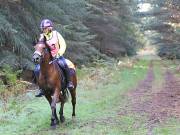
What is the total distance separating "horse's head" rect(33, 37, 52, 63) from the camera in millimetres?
10570

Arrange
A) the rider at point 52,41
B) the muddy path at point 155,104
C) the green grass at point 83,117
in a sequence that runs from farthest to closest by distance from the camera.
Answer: the muddy path at point 155,104, the rider at point 52,41, the green grass at point 83,117

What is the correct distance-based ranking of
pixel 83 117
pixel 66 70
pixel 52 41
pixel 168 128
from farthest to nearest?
pixel 83 117 → pixel 66 70 → pixel 52 41 → pixel 168 128

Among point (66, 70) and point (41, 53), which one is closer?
point (41, 53)

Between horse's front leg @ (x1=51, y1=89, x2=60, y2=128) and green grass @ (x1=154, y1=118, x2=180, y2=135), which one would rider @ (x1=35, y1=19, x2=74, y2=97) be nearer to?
horse's front leg @ (x1=51, y1=89, x2=60, y2=128)

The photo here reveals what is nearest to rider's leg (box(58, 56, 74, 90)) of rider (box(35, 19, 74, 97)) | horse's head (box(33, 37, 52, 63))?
rider (box(35, 19, 74, 97))

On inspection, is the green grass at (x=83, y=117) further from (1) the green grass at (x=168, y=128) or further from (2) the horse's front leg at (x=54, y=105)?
Result: (1) the green grass at (x=168, y=128)

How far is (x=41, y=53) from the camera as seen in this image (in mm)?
10766

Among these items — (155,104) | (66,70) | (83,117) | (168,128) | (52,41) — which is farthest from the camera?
(155,104)

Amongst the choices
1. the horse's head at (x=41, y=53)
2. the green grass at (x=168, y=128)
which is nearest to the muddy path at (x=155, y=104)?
the green grass at (x=168, y=128)

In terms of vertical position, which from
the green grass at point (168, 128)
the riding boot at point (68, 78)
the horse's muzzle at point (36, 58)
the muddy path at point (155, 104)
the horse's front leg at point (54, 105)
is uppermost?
the horse's muzzle at point (36, 58)

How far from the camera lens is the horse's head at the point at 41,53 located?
10.6 meters

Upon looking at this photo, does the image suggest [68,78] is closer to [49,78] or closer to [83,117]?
[49,78]

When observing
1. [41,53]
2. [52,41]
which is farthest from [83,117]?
[41,53]

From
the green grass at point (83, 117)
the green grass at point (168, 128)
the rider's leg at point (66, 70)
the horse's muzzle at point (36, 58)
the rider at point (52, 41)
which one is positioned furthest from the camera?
the rider's leg at point (66, 70)
